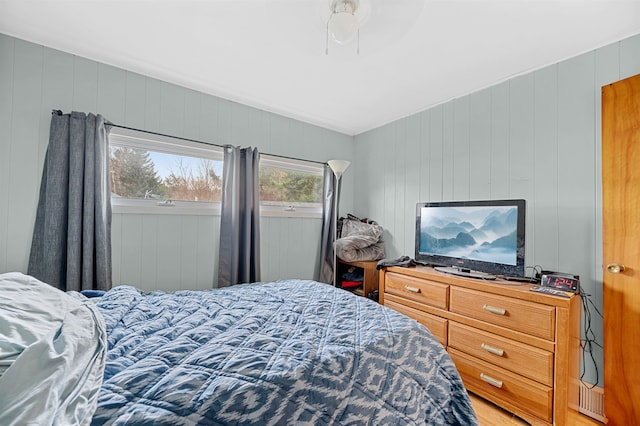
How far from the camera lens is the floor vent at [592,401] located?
5.75 feet

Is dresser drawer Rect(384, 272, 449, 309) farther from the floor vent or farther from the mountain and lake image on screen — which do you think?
the floor vent

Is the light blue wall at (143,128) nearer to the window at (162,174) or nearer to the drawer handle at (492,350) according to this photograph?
the window at (162,174)

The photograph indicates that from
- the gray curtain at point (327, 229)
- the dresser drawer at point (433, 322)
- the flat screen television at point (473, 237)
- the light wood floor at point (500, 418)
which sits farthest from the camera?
the gray curtain at point (327, 229)

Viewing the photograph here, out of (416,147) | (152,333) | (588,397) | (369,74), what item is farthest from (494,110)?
(152,333)

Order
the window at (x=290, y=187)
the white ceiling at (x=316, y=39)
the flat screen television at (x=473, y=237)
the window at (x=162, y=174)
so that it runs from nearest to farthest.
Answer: the white ceiling at (x=316, y=39) < the flat screen television at (x=473, y=237) < the window at (x=162, y=174) < the window at (x=290, y=187)

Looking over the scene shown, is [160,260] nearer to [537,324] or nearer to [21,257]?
[21,257]

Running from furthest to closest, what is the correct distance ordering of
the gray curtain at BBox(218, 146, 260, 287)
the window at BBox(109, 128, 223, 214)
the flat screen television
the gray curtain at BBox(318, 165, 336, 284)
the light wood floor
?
1. the gray curtain at BBox(318, 165, 336, 284)
2. the gray curtain at BBox(218, 146, 260, 287)
3. the window at BBox(109, 128, 223, 214)
4. the flat screen television
5. the light wood floor

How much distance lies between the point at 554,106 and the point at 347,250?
7.11 feet

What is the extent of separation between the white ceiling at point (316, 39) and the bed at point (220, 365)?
1.52 meters

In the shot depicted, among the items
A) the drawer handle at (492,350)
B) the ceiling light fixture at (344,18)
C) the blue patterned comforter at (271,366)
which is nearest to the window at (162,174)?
the blue patterned comforter at (271,366)

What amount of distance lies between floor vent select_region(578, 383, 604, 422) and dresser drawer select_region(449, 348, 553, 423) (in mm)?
527

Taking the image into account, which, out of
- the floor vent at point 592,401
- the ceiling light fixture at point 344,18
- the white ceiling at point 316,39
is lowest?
the floor vent at point 592,401

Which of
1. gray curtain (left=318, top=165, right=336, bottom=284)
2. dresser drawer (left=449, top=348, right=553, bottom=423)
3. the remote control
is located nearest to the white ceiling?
gray curtain (left=318, top=165, right=336, bottom=284)

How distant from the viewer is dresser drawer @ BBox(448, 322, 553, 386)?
1.59 m
